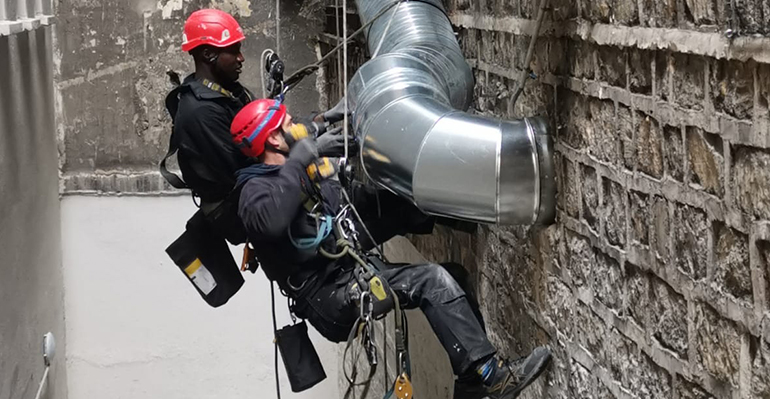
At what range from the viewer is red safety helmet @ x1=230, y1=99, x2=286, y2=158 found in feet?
14.5

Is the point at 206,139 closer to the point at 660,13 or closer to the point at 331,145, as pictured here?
the point at 331,145

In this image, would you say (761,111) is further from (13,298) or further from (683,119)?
(13,298)

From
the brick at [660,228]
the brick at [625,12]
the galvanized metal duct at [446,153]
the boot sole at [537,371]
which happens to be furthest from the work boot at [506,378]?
the brick at [625,12]

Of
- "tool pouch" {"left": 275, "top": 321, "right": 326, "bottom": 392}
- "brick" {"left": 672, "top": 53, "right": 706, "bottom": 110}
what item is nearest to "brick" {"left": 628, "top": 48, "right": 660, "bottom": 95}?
"brick" {"left": 672, "top": 53, "right": 706, "bottom": 110}

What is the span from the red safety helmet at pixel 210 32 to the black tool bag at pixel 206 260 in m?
0.90

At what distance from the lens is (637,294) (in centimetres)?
304

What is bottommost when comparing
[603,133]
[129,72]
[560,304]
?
[560,304]

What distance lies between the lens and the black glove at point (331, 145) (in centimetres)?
456

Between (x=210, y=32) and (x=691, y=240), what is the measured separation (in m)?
3.27

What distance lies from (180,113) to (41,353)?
3.00m

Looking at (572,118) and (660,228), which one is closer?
(660,228)

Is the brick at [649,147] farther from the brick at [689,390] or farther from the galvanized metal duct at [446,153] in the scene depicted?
the galvanized metal duct at [446,153]

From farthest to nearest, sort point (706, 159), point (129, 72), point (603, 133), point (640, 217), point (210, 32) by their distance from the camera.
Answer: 1. point (129, 72)
2. point (210, 32)
3. point (603, 133)
4. point (640, 217)
5. point (706, 159)

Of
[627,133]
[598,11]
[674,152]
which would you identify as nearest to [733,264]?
[674,152]
